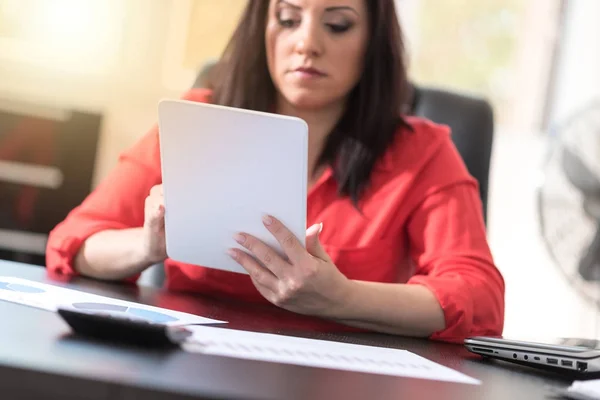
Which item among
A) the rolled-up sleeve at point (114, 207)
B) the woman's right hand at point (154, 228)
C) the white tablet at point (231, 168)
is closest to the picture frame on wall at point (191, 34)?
the rolled-up sleeve at point (114, 207)

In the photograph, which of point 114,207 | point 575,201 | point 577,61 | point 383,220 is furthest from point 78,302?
point 577,61

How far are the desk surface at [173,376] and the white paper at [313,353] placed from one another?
23mm

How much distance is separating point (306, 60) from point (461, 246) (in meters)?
0.40

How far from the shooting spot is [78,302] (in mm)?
806

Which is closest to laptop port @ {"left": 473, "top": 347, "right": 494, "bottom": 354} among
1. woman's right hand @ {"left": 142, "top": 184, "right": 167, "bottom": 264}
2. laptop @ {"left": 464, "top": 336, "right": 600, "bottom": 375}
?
laptop @ {"left": 464, "top": 336, "right": 600, "bottom": 375}

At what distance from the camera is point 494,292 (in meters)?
1.09

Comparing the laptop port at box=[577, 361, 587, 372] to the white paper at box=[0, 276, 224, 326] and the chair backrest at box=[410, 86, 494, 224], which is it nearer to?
the white paper at box=[0, 276, 224, 326]

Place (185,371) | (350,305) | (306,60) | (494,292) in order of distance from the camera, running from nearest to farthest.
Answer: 1. (185,371)
2. (350,305)
3. (494,292)
4. (306,60)

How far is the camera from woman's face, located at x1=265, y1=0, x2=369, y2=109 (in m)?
1.23

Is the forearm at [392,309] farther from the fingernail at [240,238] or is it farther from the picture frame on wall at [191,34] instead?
the picture frame on wall at [191,34]

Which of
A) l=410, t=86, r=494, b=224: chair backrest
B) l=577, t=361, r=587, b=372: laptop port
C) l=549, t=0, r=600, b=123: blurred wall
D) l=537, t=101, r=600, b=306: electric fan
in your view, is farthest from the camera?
l=549, t=0, r=600, b=123: blurred wall

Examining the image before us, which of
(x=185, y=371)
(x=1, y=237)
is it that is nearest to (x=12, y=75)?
(x=1, y=237)

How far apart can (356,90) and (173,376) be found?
97 centimetres

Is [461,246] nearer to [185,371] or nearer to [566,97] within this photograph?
[185,371]
